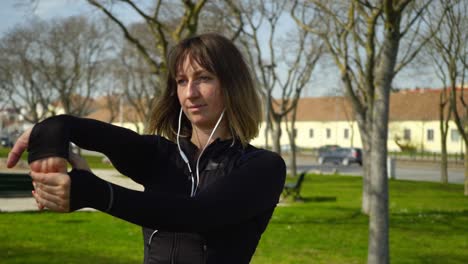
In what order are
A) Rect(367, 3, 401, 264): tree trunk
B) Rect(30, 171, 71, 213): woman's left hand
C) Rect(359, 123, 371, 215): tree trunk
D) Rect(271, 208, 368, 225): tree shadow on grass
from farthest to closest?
Rect(359, 123, 371, 215): tree trunk
Rect(271, 208, 368, 225): tree shadow on grass
Rect(367, 3, 401, 264): tree trunk
Rect(30, 171, 71, 213): woman's left hand

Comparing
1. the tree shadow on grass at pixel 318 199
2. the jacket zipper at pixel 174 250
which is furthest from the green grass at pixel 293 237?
the jacket zipper at pixel 174 250

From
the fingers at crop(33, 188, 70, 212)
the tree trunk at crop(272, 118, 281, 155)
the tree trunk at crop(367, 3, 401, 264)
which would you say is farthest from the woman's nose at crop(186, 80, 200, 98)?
the tree trunk at crop(272, 118, 281, 155)

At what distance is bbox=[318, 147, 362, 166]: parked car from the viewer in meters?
46.4

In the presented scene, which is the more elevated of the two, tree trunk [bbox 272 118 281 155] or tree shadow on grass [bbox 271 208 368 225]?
tree trunk [bbox 272 118 281 155]

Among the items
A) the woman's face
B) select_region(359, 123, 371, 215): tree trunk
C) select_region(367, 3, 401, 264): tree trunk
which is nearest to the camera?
the woman's face

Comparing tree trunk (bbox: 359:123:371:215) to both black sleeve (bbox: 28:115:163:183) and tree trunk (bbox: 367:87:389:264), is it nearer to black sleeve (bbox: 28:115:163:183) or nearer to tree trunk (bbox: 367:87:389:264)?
tree trunk (bbox: 367:87:389:264)

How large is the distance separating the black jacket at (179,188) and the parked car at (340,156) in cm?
4542

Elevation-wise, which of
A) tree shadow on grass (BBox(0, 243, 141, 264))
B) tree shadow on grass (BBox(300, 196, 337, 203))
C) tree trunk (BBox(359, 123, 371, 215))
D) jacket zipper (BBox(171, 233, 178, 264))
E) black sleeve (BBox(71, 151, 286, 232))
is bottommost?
tree shadow on grass (BBox(300, 196, 337, 203))

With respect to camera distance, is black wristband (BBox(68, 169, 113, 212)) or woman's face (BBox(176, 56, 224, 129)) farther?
woman's face (BBox(176, 56, 224, 129))

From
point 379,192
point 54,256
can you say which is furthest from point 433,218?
point 54,256

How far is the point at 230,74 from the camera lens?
1820 mm

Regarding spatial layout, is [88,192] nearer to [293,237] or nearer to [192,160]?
[192,160]

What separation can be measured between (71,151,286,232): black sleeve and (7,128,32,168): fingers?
22cm

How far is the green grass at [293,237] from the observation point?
845cm
